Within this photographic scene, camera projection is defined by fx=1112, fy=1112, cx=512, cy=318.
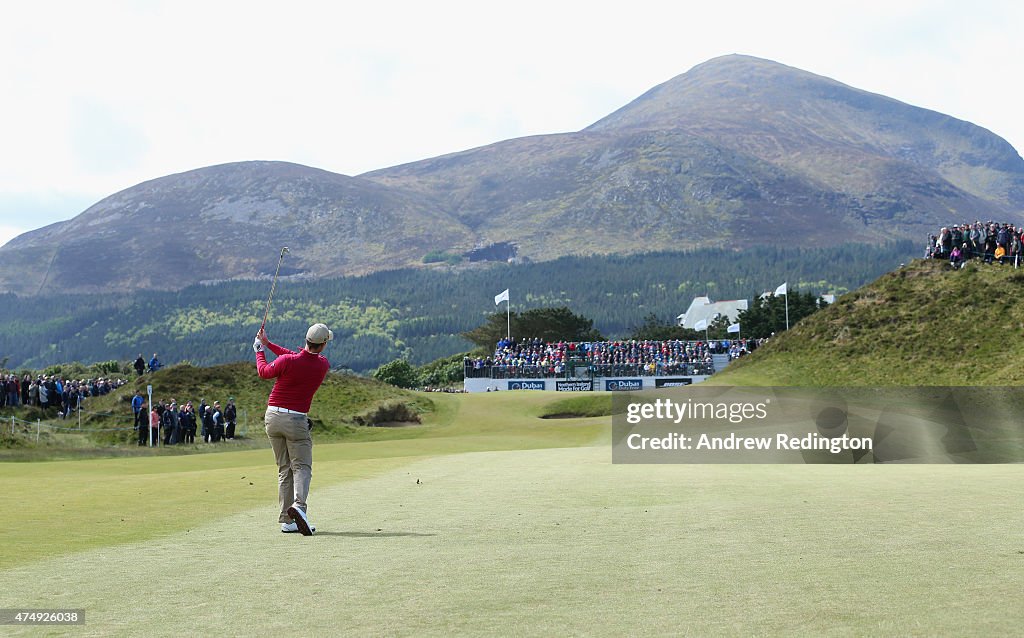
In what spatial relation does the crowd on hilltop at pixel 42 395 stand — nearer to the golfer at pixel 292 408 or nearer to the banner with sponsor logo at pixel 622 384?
the banner with sponsor logo at pixel 622 384

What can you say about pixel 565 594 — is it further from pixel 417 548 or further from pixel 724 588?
pixel 417 548

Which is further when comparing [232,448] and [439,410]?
[439,410]

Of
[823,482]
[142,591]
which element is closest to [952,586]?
[142,591]

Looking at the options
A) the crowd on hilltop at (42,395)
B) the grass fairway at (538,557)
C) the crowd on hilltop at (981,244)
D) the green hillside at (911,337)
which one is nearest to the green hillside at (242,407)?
the crowd on hilltop at (42,395)

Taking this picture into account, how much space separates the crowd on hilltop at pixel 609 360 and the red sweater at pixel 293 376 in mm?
62780

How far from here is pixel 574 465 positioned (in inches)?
1052

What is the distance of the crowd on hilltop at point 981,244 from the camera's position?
60.9m

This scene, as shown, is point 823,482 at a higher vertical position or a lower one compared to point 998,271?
lower

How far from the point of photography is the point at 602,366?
256 feet

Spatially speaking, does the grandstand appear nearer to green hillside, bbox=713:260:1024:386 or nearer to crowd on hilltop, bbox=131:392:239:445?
green hillside, bbox=713:260:1024:386

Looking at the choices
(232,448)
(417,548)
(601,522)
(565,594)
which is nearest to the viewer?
(565,594)

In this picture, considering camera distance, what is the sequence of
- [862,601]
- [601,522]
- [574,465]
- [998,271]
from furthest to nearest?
[998,271], [574,465], [601,522], [862,601]

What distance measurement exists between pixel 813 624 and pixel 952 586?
1.86 m

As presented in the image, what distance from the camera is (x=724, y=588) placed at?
8867 millimetres
